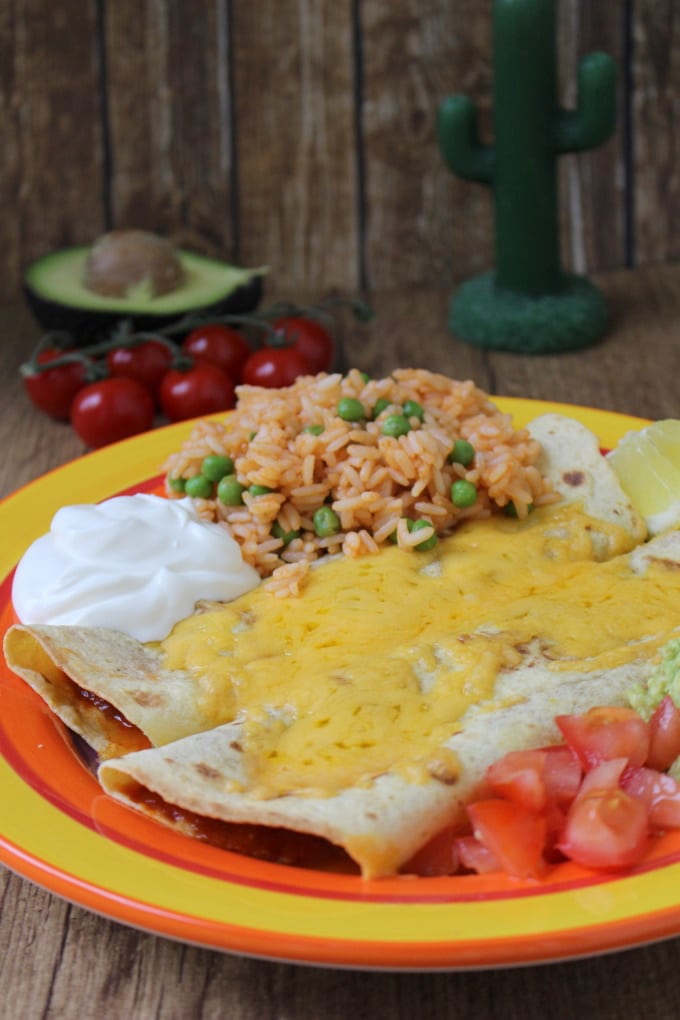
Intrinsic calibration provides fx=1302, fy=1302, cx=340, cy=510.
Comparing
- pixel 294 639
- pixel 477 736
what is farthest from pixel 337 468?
pixel 477 736

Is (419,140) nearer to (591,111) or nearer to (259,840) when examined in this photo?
(591,111)

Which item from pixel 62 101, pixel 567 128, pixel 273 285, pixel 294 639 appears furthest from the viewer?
pixel 273 285

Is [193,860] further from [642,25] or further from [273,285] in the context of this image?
[642,25]

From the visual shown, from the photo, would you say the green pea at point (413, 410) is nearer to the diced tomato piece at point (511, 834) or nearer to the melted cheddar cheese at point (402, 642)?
the melted cheddar cheese at point (402, 642)

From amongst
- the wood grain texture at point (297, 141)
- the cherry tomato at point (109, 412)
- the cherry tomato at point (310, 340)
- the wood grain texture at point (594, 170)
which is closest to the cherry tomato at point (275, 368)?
the cherry tomato at point (310, 340)

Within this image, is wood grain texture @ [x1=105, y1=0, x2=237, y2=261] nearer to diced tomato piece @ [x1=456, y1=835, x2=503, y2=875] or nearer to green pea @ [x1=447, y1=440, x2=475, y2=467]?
green pea @ [x1=447, y1=440, x2=475, y2=467]

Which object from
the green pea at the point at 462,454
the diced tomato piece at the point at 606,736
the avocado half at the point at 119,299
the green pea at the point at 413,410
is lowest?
the avocado half at the point at 119,299
